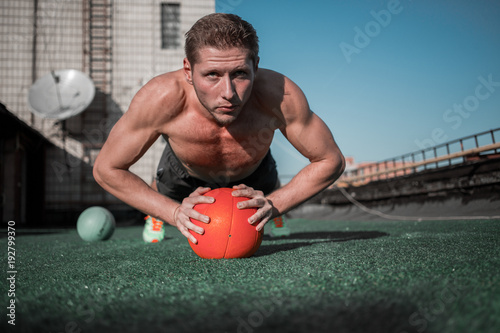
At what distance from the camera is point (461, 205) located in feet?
19.4

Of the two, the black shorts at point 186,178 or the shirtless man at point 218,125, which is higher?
the shirtless man at point 218,125

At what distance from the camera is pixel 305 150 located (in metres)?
2.32

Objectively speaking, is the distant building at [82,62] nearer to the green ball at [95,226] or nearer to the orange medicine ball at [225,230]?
the green ball at [95,226]

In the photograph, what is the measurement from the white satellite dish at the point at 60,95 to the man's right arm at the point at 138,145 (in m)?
9.86

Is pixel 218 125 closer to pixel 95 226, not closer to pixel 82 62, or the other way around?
pixel 95 226

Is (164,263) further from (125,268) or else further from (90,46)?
(90,46)

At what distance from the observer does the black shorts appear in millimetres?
3002

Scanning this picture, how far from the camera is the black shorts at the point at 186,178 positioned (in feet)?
9.85

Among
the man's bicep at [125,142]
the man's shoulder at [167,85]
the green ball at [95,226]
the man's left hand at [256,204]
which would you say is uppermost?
the man's shoulder at [167,85]

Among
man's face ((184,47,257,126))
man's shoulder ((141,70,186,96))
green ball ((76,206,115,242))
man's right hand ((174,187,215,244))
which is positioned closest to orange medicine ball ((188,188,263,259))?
man's right hand ((174,187,215,244))

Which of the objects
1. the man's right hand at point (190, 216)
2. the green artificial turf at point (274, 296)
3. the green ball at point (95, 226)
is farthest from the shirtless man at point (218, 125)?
the green ball at point (95, 226)

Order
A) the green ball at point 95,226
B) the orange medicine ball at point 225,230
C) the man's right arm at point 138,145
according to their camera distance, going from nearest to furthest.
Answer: the orange medicine ball at point 225,230 < the man's right arm at point 138,145 < the green ball at point 95,226

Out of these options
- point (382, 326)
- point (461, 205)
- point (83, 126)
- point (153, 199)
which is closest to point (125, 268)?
point (153, 199)

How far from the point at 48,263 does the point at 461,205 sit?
6.11 meters
